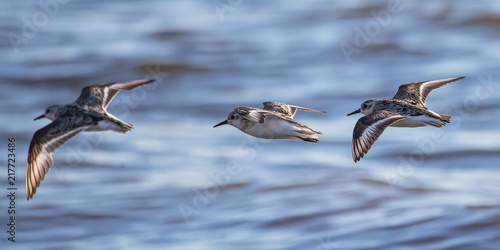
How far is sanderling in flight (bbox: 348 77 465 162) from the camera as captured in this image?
6.12 m

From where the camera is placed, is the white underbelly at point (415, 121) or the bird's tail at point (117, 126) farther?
the white underbelly at point (415, 121)

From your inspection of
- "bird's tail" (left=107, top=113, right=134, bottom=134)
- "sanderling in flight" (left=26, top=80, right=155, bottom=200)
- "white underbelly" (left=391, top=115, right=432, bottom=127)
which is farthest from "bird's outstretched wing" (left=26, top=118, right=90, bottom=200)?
"white underbelly" (left=391, top=115, right=432, bottom=127)

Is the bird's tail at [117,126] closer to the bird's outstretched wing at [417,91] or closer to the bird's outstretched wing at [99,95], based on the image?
the bird's outstretched wing at [99,95]

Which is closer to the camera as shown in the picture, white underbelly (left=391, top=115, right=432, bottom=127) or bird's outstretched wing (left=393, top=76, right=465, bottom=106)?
white underbelly (left=391, top=115, right=432, bottom=127)

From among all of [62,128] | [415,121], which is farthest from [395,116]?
[62,128]

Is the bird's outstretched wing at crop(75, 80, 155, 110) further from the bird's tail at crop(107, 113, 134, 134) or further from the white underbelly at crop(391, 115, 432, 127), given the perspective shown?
the white underbelly at crop(391, 115, 432, 127)

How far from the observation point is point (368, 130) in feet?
20.3

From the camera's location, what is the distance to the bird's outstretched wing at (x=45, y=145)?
20.1 feet

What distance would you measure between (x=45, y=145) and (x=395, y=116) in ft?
8.52

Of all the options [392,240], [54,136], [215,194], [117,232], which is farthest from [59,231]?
[54,136]

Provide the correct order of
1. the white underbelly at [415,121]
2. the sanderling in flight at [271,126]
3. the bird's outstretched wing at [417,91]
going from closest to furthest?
the sanderling in flight at [271,126], the white underbelly at [415,121], the bird's outstretched wing at [417,91]

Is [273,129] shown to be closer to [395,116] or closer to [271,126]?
[271,126]

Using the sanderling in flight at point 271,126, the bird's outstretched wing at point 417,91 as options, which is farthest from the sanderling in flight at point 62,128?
the bird's outstretched wing at point 417,91

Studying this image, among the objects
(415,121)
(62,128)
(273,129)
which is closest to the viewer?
(62,128)
